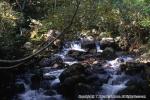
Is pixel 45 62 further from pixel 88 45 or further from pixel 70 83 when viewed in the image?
pixel 88 45

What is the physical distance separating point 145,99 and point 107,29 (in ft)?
30.6

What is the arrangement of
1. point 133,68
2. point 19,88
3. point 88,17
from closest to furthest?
point 19,88, point 133,68, point 88,17

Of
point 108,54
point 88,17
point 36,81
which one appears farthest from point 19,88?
point 88,17

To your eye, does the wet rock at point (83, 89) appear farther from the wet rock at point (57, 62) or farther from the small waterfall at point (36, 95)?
the wet rock at point (57, 62)

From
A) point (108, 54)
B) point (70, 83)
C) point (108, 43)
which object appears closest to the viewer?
point (70, 83)

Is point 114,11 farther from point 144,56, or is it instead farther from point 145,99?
point 145,99

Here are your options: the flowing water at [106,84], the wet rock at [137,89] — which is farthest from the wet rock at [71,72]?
the wet rock at [137,89]

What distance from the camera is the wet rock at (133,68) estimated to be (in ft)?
42.6

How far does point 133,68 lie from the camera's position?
43.2 ft

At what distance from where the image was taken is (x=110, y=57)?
16.0 m

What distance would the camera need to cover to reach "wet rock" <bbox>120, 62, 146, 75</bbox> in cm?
1298

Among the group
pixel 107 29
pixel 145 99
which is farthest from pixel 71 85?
pixel 107 29

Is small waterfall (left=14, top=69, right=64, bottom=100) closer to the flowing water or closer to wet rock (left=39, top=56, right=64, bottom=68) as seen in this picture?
the flowing water

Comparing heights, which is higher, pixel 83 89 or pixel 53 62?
pixel 53 62
